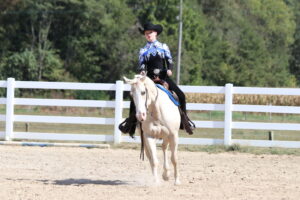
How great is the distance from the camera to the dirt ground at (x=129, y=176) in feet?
28.0

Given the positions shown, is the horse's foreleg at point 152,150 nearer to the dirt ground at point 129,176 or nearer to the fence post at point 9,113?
the dirt ground at point 129,176

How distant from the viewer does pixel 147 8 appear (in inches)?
2196

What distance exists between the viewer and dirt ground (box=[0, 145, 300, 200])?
8.52 metres

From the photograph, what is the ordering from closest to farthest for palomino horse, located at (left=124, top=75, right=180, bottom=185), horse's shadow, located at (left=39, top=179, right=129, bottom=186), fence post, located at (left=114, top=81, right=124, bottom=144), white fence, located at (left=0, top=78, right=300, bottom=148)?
1. palomino horse, located at (left=124, top=75, right=180, bottom=185)
2. horse's shadow, located at (left=39, top=179, right=129, bottom=186)
3. white fence, located at (left=0, top=78, right=300, bottom=148)
4. fence post, located at (left=114, top=81, right=124, bottom=144)

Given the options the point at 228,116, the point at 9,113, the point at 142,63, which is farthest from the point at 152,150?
the point at 9,113

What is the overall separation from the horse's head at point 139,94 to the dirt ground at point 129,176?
41.2 inches

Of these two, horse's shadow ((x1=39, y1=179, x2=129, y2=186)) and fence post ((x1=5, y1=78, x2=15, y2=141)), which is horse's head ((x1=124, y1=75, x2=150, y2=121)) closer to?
horse's shadow ((x1=39, y1=179, x2=129, y2=186))

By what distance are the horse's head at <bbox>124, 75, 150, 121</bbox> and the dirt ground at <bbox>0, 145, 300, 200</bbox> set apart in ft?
3.43

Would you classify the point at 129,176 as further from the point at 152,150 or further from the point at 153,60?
the point at 153,60

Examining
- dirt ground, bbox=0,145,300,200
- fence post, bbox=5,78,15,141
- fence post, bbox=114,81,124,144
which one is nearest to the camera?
dirt ground, bbox=0,145,300,200

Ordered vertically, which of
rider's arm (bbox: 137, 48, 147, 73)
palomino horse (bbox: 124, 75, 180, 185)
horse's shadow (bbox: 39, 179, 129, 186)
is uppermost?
rider's arm (bbox: 137, 48, 147, 73)

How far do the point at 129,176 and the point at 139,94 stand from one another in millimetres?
2265

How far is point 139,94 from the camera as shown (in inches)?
343

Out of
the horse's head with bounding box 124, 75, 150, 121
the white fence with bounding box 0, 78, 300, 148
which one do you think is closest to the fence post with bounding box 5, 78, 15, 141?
the white fence with bounding box 0, 78, 300, 148
